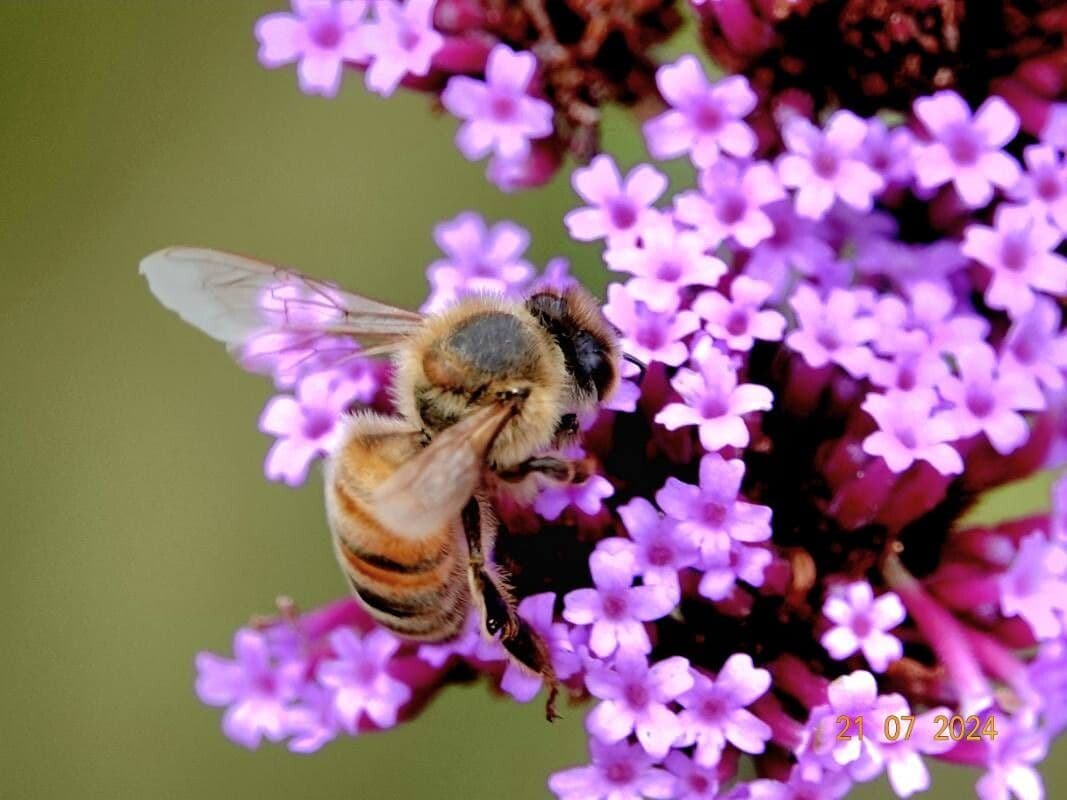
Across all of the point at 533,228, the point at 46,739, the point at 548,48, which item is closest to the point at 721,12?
the point at 548,48

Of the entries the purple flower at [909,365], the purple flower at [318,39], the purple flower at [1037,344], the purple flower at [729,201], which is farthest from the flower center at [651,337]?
the purple flower at [318,39]

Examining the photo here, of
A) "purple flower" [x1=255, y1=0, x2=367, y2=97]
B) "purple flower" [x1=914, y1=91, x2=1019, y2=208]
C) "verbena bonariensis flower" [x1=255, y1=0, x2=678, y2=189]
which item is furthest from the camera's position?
"purple flower" [x1=255, y1=0, x2=367, y2=97]

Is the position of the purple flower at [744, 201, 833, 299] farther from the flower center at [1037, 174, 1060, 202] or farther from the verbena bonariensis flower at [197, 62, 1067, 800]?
the flower center at [1037, 174, 1060, 202]

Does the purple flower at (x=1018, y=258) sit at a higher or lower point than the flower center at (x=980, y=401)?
higher

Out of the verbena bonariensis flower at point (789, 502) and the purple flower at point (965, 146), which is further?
the purple flower at point (965, 146)

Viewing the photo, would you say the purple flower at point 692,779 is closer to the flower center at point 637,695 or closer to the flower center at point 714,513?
the flower center at point 637,695

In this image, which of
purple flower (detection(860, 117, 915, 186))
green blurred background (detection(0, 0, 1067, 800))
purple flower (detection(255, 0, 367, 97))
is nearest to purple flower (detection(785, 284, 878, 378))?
purple flower (detection(860, 117, 915, 186))
